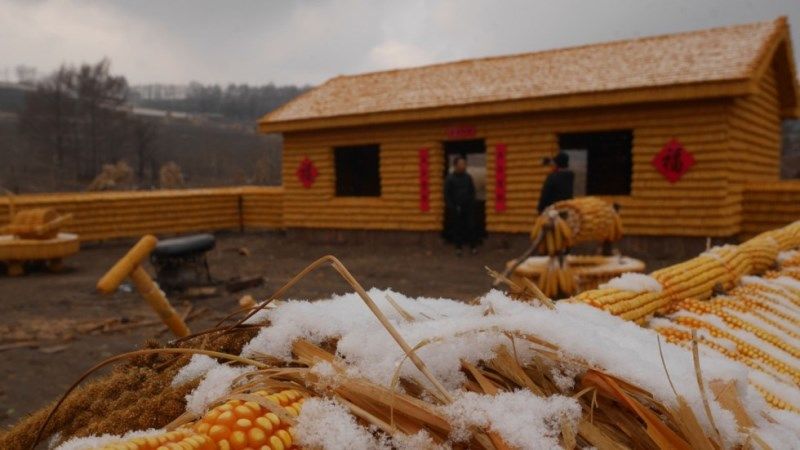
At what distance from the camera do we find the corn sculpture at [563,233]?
254 inches

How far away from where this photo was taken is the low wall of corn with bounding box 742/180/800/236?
12.5m

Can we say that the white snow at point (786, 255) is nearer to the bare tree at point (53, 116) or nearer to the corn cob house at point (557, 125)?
the corn cob house at point (557, 125)

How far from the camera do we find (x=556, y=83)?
533 inches

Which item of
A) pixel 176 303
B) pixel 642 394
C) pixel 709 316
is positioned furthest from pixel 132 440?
pixel 176 303

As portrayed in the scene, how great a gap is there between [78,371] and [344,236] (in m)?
11.1

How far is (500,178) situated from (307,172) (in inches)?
247

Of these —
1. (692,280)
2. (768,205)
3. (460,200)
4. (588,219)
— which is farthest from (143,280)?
(768,205)

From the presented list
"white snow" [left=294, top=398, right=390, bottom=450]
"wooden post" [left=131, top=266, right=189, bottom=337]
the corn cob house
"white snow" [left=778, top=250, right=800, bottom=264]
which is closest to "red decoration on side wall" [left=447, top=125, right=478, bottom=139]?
the corn cob house

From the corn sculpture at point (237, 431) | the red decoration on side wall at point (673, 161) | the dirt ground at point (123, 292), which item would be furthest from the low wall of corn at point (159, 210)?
the corn sculpture at point (237, 431)

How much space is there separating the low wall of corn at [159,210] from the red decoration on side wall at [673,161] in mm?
13586

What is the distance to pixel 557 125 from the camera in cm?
1352

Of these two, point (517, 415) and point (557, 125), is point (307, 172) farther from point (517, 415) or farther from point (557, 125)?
point (517, 415)

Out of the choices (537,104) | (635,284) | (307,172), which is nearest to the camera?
(635,284)

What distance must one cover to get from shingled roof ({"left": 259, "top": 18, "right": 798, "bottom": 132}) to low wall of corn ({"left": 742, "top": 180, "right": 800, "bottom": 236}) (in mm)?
2842
